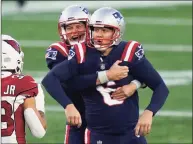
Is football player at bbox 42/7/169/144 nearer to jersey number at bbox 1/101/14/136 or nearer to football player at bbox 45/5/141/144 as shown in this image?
football player at bbox 45/5/141/144

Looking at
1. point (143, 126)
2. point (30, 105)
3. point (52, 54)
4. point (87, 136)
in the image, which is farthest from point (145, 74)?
point (30, 105)

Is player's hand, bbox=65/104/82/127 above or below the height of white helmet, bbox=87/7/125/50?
below

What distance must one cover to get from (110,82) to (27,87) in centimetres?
126

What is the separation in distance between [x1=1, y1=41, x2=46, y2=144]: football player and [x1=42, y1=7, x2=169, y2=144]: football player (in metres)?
1.05

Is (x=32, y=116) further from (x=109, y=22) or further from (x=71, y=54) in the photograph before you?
(x=109, y=22)

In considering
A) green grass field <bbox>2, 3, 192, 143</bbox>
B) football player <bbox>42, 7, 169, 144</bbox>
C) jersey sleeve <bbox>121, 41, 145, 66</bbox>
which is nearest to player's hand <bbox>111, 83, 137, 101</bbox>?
football player <bbox>42, 7, 169, 144</bbox>

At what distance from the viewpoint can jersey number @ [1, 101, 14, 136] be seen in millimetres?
6336

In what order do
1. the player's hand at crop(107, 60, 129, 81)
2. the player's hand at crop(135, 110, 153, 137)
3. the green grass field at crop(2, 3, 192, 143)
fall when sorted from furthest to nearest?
the green grass field at crop(2, 3, 192, 143) < the player's hand at crop(107, 60, 129, 81) < the player's hand at crop(135, 110, 153, 137)

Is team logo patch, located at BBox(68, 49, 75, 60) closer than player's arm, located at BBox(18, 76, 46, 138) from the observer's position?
No

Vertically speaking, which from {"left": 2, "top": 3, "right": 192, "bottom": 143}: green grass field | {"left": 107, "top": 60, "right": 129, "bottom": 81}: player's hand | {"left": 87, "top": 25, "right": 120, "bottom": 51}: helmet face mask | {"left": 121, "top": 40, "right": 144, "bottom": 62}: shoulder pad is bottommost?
{"left": 2, "top": 3, "right": 192, "bottom": 143}: green grass field

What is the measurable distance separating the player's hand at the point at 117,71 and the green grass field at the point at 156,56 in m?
4.68

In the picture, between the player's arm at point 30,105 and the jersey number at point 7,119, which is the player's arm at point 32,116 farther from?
the jersey number at point 7,119

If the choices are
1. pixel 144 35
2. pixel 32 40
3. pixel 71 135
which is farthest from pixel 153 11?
pixel 71 135

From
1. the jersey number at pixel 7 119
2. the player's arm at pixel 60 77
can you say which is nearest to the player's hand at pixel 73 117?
the player's arm at pixel 60 77
